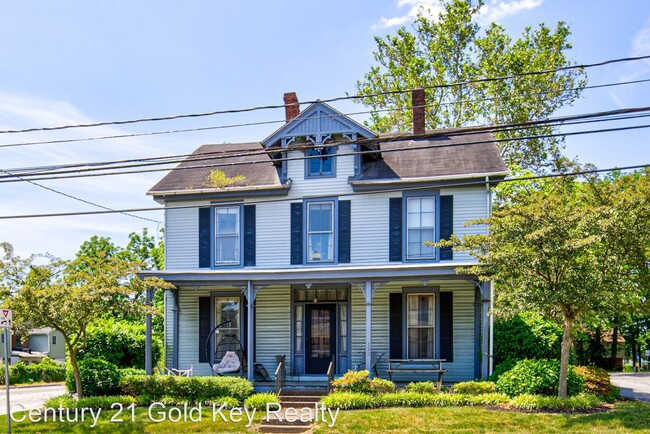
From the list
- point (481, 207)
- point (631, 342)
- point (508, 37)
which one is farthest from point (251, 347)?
point (631, 342)

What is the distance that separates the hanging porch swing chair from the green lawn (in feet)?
12.1

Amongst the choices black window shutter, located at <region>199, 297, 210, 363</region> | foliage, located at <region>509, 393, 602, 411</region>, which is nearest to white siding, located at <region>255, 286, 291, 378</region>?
black window shutter, located at <region>199, 297, 210, 363</region>

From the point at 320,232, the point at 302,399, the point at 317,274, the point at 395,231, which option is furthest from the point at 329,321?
the point at 302,399

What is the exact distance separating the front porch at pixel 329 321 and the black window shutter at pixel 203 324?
3cm

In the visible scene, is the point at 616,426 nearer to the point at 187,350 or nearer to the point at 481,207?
the point at 481,207

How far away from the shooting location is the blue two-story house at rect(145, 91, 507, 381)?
17766mm

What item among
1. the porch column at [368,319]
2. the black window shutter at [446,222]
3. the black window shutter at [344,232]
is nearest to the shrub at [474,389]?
the porch column at [368,319]

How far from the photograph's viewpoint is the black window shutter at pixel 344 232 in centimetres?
1853

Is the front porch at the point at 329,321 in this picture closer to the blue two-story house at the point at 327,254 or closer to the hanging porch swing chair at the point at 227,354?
the blue two-story house at the point at 327,254

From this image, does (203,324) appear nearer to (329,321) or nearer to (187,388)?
(329,321)

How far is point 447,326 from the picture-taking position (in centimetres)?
1781

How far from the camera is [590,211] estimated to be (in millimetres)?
13328

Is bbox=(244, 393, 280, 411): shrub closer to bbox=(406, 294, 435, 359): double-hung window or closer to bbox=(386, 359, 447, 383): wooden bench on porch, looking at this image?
bbox=(386, 359, 447, 383): wooden bench on porch

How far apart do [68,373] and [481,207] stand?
12.1m
